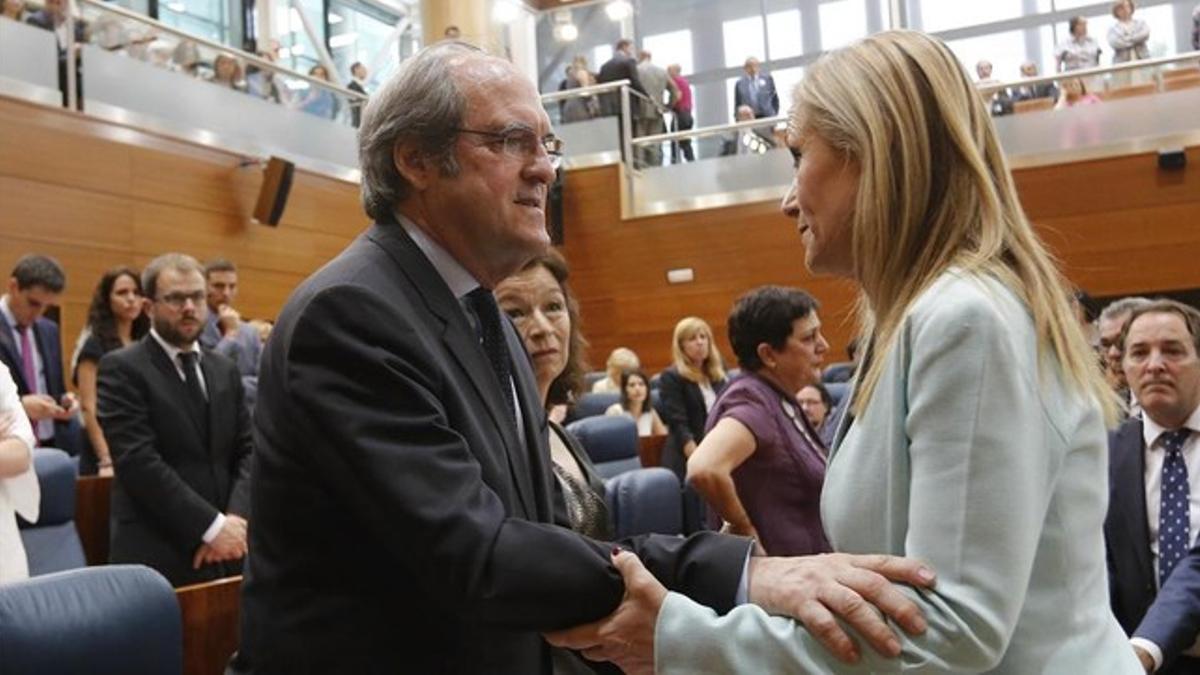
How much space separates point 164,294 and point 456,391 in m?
2.75

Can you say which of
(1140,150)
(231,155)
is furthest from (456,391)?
(1140,150)

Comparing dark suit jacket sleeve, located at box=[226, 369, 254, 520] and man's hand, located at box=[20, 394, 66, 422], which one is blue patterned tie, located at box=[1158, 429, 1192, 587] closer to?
dark suit jacket sleeve, located at box=[226, 369, 254, 520]

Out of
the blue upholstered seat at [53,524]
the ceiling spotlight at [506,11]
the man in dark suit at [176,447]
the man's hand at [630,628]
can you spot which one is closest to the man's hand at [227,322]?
the man in dark suit at [176,447]

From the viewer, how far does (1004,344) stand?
112 centimetres

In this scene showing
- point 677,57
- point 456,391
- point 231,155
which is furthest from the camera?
point 677,57

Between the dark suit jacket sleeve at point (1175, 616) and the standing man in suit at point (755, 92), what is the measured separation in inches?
408

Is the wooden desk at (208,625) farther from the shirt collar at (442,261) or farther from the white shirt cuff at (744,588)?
the white shirt cuff at (744,588)

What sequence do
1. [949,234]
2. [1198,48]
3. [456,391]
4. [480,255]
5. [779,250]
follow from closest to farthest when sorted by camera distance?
[949,234]
[456,391]
[480,255]
[1198,48]
[779,250]

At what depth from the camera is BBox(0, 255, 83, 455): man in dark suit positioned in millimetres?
5176

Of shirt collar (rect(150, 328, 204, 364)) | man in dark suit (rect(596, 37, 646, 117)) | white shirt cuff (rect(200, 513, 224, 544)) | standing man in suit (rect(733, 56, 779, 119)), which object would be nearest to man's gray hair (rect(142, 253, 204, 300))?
shirt collar (rect(150, 328, 204, 364))

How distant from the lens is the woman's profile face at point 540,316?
267 cm

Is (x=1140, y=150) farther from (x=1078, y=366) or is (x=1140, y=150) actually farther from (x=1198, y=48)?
(x=1078, y=366)

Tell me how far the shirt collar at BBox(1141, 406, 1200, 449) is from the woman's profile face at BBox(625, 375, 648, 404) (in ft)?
15.1

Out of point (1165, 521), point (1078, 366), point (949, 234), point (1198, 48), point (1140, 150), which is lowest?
point (1165, 521)
